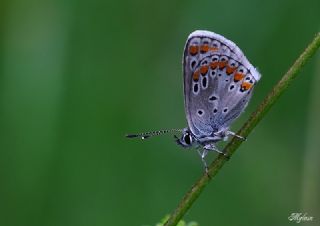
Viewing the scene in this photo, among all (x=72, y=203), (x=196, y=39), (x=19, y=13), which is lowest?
(x=72, y=203)

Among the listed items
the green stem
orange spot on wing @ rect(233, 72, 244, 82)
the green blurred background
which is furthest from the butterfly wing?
Result: the green blurred background

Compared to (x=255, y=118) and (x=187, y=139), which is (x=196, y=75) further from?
(x=255, y=118)

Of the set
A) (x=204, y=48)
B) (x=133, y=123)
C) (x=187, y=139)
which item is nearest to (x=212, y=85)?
(x=204, y=48)

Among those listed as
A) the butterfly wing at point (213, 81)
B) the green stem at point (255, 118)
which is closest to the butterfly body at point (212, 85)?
the butterfly wing at point (213, 81)

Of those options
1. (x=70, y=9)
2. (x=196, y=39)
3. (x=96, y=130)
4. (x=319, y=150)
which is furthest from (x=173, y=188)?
(x=196, y=39)

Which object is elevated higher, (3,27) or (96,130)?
(3,27)

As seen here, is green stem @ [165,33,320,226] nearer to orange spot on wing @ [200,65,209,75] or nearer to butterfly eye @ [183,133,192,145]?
orange spot on wing @ [200,65,209,75]

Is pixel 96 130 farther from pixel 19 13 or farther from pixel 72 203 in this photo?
pixel 19 13
